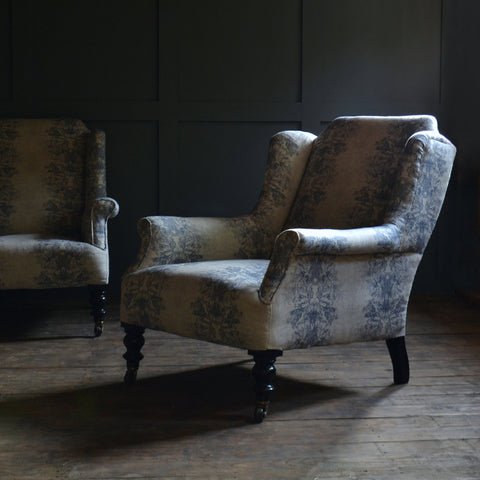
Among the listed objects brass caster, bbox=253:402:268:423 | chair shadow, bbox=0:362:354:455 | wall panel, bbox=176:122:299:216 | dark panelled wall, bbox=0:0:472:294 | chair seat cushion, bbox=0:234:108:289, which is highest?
dark panelled wall, bbox=0:0:472:294

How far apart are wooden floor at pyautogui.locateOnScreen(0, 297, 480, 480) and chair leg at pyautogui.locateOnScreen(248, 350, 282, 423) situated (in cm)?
4

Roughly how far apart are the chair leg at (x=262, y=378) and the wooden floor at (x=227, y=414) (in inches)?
1.6

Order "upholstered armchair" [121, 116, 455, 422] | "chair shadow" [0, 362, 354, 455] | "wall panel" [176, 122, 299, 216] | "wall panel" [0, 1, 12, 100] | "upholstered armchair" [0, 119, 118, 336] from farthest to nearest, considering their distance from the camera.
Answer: "wall panel" [176, 122, 299, 216]
"wall panel" [0, 1, 12, 100]
"upholstered armchair" [0, 119, 118, 336]
"upholstered armchair" [121, 116, 455, 422]
"chair shadow" [0, 362, 354, 455]

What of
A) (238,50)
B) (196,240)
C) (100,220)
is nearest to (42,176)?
(100,220)

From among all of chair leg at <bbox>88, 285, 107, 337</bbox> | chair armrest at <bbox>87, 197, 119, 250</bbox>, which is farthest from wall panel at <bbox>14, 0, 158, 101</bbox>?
chair leg at <bbox>88, 285, 107, 337</bbox>

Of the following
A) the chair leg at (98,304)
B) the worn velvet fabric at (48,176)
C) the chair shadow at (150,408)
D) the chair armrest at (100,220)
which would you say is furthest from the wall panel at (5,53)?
the chair shadow at (150,408)

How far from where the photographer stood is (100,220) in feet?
10.1

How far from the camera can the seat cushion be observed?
191 cm

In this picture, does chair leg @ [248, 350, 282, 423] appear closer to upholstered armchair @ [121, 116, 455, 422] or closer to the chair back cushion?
upholstered armchair @ [121, 116, 455, 422]

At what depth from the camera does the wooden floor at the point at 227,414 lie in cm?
163

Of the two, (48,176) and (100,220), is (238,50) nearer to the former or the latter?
(48,176)

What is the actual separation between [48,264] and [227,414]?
1.26 meters

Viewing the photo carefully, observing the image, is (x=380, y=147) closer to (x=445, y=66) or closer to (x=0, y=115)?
(x=445, y=66)

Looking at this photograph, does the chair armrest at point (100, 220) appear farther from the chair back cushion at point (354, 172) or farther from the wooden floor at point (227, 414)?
the chair back cushion at point (354, 172)
